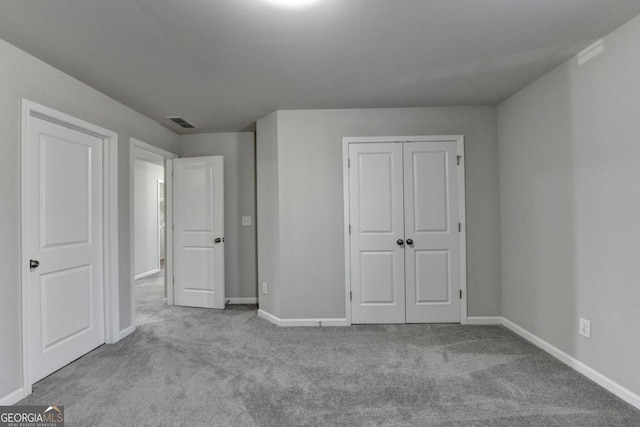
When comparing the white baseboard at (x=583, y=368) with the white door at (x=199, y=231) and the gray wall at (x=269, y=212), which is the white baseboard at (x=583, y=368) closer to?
the gray wall at (x=269, y=212)

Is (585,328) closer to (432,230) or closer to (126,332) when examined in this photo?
(432,230)

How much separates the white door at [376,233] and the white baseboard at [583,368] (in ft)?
3.86

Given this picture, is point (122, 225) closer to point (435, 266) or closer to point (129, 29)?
point (129, 29)

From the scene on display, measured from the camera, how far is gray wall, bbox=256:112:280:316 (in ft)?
11.8

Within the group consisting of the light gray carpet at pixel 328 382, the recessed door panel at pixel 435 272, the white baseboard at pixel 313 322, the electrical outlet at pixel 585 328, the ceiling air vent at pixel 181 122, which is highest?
the ceiling air vent at pixel 181 122

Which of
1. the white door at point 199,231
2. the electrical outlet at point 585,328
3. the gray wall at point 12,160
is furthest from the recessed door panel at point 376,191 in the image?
the gray wall at point 12,160

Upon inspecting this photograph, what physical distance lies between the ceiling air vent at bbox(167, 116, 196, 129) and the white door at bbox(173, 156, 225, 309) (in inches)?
16.6

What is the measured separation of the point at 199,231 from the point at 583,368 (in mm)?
4178

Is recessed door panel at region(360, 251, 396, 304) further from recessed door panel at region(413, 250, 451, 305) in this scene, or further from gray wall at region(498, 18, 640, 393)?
gray wall at region(498, 18, 640, 393)

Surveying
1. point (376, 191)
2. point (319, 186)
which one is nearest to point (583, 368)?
point (376, 191)

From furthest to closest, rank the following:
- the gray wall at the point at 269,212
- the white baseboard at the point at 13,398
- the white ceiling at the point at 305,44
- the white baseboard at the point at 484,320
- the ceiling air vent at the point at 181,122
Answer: the ceiling air vent at the point at 181,122
the gray wall at the point at 269,212
the white baseboard at the point at 484,320
the white baseboard at the point at 13,398
the white ceiling at the point at 305,44

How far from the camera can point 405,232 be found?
351cm

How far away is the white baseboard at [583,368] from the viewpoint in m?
2.03

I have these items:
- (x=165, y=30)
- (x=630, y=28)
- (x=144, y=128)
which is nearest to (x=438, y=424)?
(x=630, y=28)
